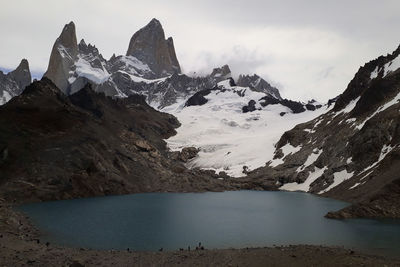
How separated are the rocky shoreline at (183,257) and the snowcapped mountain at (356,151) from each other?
1195 inches

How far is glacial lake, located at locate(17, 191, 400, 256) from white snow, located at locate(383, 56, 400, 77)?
215 feet

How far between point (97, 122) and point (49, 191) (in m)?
42.8

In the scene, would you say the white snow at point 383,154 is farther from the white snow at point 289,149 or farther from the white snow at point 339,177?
the white snow at point 289,149

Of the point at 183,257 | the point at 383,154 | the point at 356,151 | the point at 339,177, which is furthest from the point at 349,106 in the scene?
the point at 183,257

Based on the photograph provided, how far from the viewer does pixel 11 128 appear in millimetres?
99188

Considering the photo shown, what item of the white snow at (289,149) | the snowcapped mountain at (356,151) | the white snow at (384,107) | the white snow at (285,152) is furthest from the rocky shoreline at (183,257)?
the white snow at (289,149)

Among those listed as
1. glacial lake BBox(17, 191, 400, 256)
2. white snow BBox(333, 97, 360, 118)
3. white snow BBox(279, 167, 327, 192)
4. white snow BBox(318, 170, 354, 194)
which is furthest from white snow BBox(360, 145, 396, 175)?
white snow BBox(333, 97, 360, 118)

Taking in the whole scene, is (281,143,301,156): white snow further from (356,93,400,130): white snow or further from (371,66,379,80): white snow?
(371,66,379,80): white snow

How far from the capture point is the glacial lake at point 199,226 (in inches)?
1831

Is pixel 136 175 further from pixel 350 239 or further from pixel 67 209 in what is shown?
pixel 350 239

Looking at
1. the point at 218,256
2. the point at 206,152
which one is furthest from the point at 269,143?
the point at 218,256

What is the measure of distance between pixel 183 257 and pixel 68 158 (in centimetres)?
6818

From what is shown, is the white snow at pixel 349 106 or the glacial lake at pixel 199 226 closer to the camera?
the glacial lake at pixel 199 226

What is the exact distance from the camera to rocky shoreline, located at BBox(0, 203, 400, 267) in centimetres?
3438
